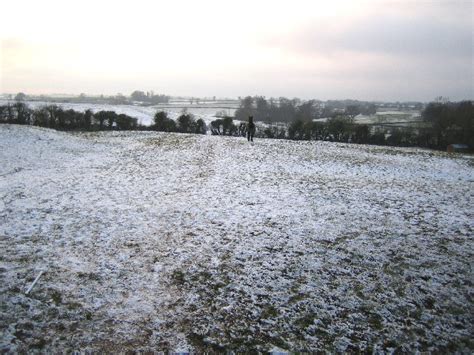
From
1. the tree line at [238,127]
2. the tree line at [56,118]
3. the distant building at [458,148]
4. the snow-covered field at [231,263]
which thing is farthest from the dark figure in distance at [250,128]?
the distant building at [458,148]

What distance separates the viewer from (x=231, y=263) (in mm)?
6637

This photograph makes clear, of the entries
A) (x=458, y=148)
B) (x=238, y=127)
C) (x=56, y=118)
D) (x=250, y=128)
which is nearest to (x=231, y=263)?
Answer: (x=250, y=128)

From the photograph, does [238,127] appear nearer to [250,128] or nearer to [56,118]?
[250,128]

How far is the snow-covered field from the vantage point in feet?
15.3

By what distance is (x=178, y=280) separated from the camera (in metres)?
5.96

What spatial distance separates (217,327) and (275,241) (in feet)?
11.1

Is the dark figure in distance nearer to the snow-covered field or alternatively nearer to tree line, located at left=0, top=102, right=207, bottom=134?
the snow-covered field

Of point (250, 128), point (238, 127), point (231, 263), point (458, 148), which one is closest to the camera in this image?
point (231, 263)

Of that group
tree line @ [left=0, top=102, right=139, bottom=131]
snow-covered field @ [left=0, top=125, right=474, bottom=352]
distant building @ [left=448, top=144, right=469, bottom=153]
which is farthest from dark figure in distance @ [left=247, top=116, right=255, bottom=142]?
distant building @ [left=448, top=144, right=469, bottom=153]

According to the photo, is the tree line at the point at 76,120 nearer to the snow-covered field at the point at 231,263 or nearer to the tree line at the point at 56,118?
the tree line at the point at 56,118

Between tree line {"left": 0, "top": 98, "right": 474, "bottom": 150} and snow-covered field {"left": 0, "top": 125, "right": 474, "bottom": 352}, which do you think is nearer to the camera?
snow-covered field {"left": 0, "top": 125, "right": 474, "bottom": 352}

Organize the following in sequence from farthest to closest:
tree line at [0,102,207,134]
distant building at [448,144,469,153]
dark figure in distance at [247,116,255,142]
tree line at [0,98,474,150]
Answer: tree line at [0,98,474,150] → tree line at [0,102,207,134] → distant building at [448,144,469,153] → dark figure in distance at [247,116,255,142]

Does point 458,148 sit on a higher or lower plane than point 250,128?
lower

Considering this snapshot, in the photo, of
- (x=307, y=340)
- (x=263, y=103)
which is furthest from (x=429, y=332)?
(x=263, y=103)
